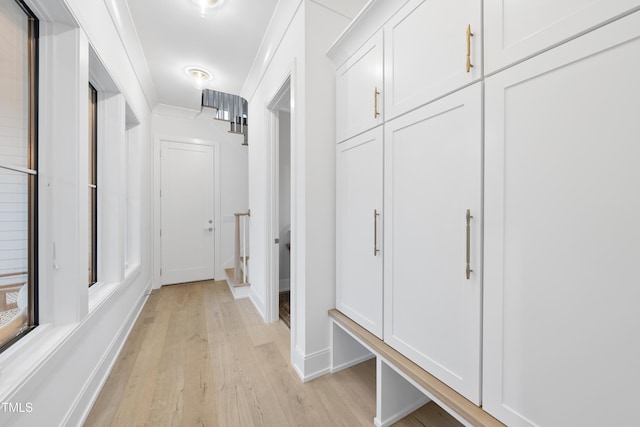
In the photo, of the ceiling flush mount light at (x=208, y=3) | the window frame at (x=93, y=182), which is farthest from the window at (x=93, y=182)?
the ceiling flush mount light at (x=208, y=3)

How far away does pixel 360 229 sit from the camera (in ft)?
5.14

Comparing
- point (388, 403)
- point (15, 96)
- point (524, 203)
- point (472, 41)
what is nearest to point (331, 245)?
point (388, 403)

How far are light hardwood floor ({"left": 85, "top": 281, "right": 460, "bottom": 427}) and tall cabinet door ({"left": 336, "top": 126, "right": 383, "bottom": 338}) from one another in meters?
0.52

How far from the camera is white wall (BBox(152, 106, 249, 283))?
12.5ft

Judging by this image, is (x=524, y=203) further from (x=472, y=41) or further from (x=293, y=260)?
(x=293, y=260)

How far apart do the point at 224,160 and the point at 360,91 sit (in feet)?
10.3

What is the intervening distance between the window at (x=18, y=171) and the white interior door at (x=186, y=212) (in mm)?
2673

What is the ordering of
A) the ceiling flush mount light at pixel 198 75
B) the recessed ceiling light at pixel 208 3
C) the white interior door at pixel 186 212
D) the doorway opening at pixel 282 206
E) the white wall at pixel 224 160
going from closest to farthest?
the recessed ceiling light at pixel 208 3
the doorway opening at pixel 282 206
the ceiling flush mount light at pixel 198 75
the white interior door at pixel 186 212
the white wall at pixel 224 160

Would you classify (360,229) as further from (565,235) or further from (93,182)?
(93,182)

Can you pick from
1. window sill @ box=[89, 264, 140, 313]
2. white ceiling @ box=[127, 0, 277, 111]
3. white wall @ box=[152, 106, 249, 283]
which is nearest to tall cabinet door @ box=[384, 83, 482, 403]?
white ceiling @ box=[127, 0, 277, 111]

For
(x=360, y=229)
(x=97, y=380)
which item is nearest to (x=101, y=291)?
(x=97, y=380)

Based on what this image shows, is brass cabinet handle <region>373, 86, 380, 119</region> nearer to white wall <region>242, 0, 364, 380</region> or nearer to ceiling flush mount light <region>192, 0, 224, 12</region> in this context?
white wall <region>242, 0, 364, 380</region>

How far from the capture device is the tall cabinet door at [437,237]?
3.05 ft

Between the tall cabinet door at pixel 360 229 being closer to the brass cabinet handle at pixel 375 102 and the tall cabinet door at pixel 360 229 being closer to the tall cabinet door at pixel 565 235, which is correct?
the brass cabinet handle at pixel 375 102
